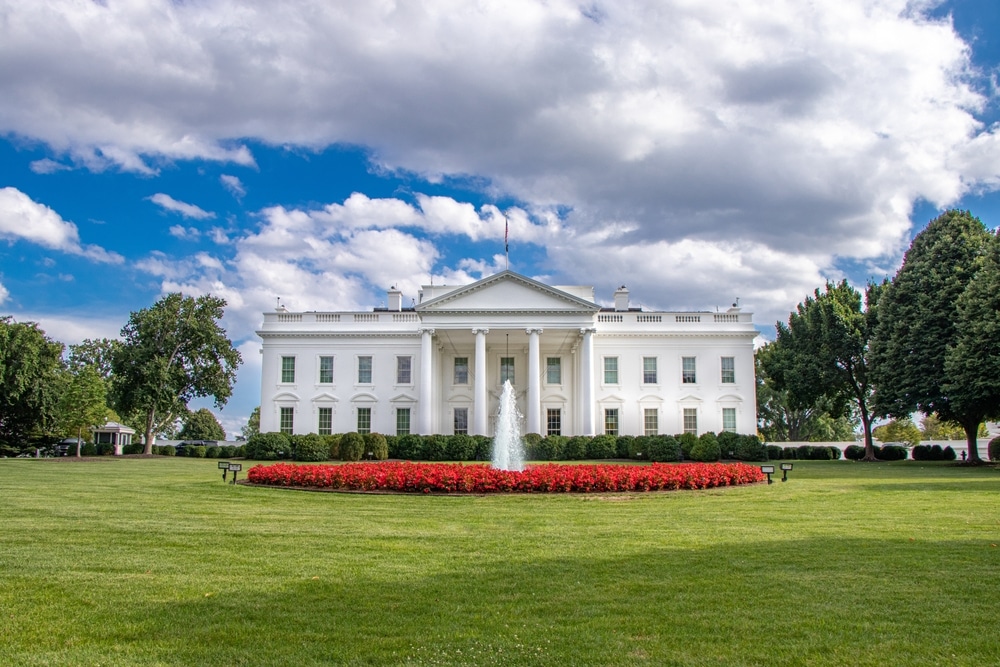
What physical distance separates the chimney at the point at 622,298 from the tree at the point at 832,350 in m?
10.4

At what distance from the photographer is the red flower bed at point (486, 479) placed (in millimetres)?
17172

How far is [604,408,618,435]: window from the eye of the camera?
45.8 m

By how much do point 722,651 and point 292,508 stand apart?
34.7 feet

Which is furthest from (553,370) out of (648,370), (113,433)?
(113,433)

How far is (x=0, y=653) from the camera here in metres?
5.70

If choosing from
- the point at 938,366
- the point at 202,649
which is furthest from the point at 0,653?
the point at 938,366

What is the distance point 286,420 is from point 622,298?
2336 centimetres

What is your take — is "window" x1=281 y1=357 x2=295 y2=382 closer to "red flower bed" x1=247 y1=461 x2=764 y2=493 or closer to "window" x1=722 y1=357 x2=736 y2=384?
"window" x1=722 y1=357 x2=736 y2=384

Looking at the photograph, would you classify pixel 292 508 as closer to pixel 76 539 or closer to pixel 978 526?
pixel 76 539

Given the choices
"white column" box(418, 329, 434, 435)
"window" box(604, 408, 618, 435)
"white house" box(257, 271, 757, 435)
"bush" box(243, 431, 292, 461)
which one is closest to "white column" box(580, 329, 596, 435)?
"white house" box(257, 271, 757, 435)

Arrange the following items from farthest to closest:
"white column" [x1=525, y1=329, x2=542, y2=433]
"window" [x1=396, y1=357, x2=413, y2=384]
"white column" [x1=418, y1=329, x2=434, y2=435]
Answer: "window" [x1=396, y1=357, x2=413, y2=384]
"white column" [x1=418, y1=329, x2=434, y2=435]
"white column" [x1=525, y1=329, x2=542, y2=433]

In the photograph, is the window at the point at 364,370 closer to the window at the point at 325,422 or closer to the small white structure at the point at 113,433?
the window at the point at 325,422

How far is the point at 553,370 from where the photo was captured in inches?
1880

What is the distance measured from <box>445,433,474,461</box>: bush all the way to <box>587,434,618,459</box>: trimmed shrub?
19.8 feet
